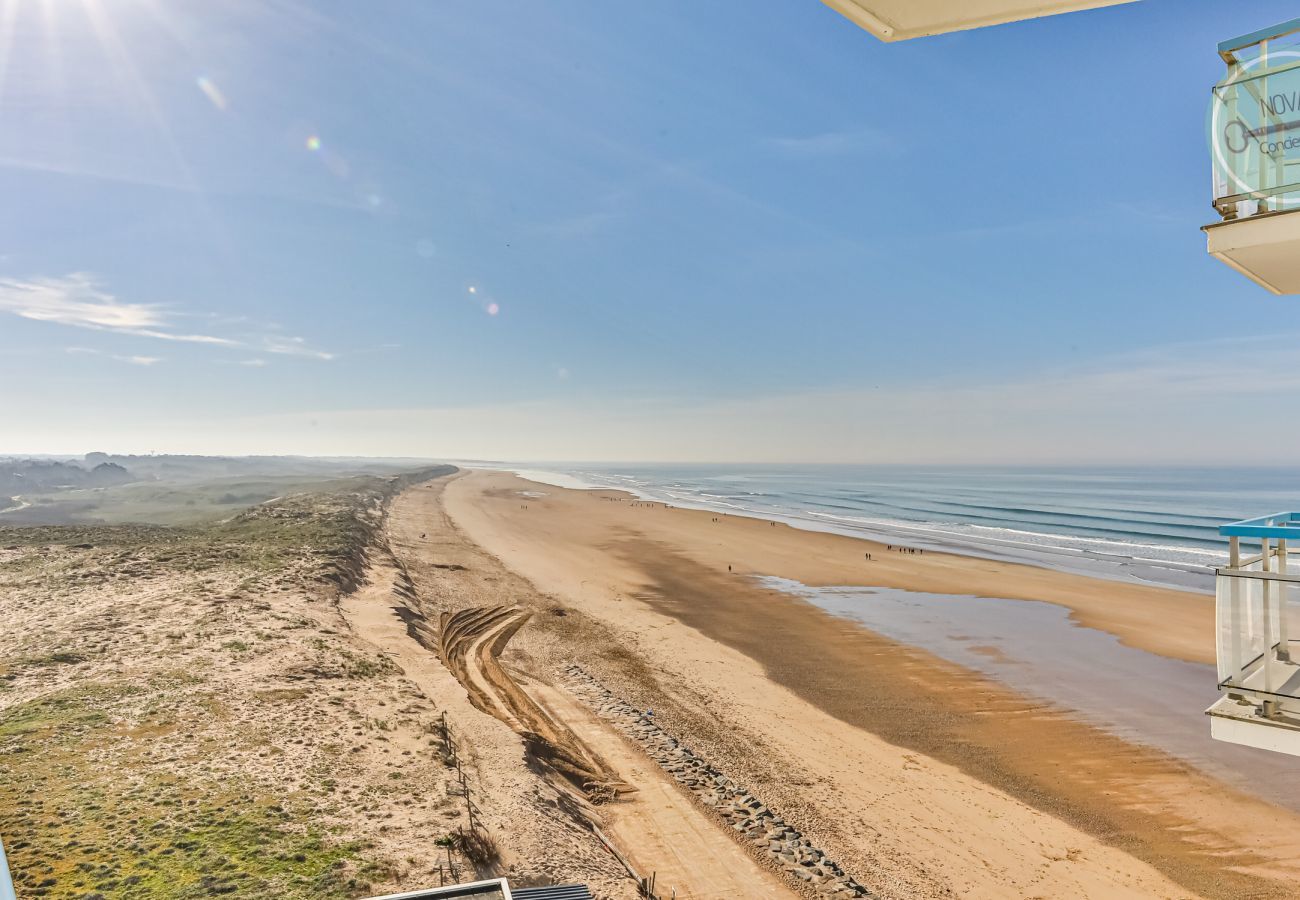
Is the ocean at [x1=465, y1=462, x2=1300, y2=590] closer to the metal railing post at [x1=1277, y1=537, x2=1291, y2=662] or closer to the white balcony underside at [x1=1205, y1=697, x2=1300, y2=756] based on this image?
the metal railing post at [x1=1277, y1=537, x2=1291, y2=662]

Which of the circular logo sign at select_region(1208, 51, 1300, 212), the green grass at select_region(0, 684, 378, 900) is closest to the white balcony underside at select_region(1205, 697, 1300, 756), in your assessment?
the circular logo sign at select_region(1208, 51, 1300, 212)

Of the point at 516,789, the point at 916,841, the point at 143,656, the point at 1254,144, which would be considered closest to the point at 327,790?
the point at 516,789

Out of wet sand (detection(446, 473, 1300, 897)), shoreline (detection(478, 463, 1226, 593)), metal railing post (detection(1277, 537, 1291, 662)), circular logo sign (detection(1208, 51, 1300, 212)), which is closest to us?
circular logo sign (detection(1208, 51, 1300, 212))

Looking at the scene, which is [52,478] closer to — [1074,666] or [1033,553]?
[1033,553]

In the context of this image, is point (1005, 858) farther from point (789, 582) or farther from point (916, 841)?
point (789, 582)

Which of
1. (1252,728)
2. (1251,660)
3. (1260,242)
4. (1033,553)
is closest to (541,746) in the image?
(1252,728)

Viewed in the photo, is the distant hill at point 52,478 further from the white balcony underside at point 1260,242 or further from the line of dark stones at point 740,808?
the white balcony underside at point 1260,242

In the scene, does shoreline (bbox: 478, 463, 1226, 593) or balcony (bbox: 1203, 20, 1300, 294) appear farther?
shoreline (bbox: 478, 463, 1226, 593)

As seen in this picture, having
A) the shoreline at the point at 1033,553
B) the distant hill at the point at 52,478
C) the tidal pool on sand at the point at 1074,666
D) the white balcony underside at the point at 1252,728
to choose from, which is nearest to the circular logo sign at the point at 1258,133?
the white balcony underside at the point at 1252,728
